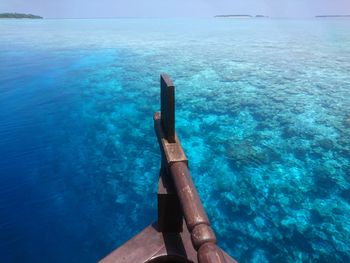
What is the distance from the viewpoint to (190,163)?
34.4 ft

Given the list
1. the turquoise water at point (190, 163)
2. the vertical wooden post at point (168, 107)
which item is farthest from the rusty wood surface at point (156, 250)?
the turquoise water at point (190, 163)

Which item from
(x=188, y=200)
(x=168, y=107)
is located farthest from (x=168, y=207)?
(x=168, y=107)

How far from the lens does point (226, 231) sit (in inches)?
299

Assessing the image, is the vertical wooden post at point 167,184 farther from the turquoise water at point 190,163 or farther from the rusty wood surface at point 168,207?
Answer: the turquoise water at point 190,163

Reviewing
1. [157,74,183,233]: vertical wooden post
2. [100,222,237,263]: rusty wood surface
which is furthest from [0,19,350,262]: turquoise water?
[157,74,183,233]: vertical wooden post

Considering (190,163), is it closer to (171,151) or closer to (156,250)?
(156,250)

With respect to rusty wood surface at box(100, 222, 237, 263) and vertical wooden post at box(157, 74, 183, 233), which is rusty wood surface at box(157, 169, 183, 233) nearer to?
vertical wooden post at box(157, 74, 183, 233)

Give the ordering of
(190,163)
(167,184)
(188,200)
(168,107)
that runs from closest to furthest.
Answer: (188,200), (168,107), (167,184), (190,163)

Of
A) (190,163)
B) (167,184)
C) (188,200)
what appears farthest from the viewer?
(190,163)

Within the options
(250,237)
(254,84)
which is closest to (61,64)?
(254,84)

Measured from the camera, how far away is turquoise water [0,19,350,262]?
24.1ft

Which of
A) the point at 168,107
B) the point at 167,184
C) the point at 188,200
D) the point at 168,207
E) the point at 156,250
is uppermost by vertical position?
the point at 168,107

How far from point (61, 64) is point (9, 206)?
21629 mm

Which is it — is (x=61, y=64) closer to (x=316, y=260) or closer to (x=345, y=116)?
(x=345, y=116)
